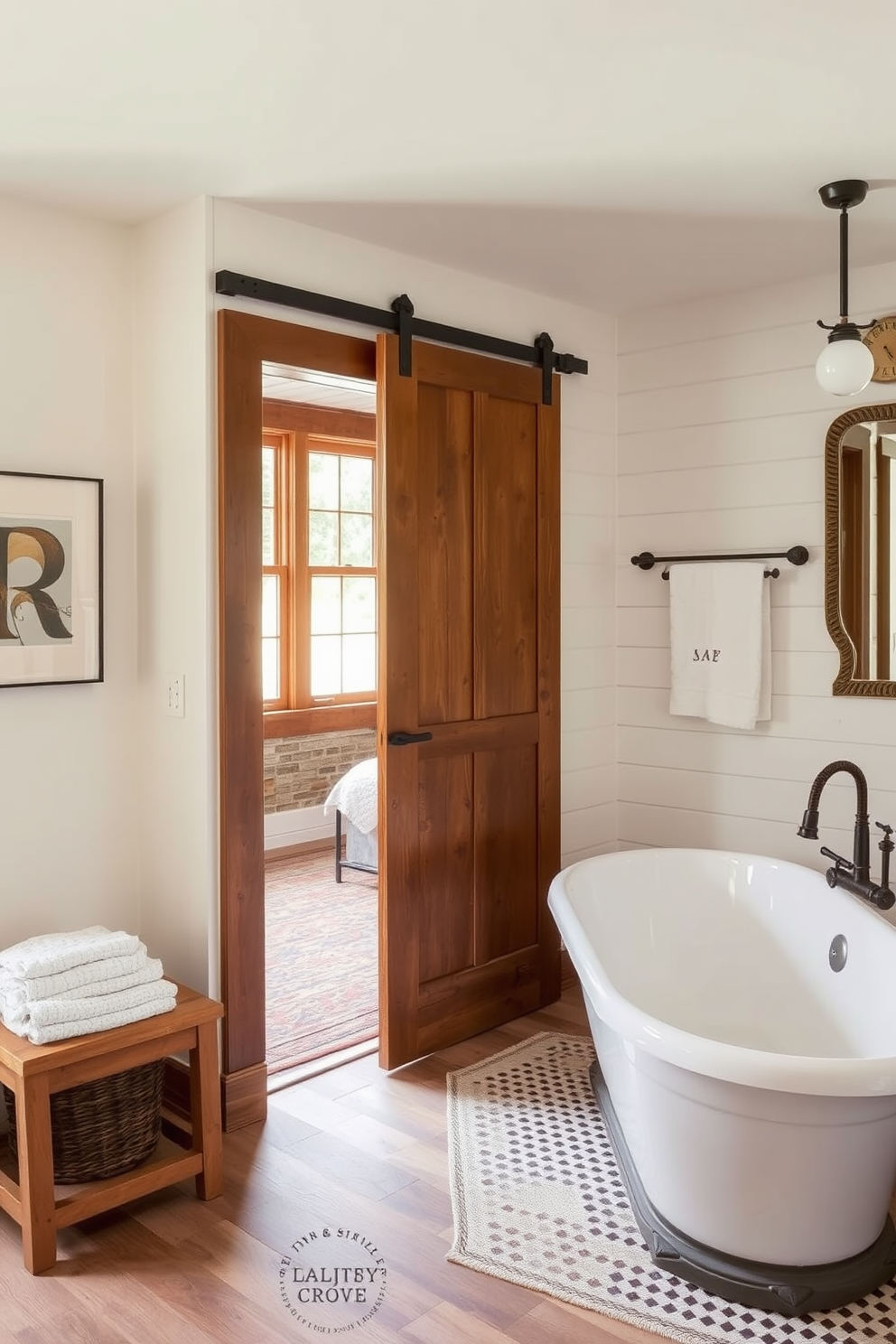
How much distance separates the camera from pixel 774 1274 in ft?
7.20

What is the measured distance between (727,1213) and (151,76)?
254cm

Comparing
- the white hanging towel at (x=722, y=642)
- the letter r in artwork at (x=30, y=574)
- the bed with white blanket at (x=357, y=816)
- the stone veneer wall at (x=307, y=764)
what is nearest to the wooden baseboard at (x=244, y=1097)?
the letter r in artwork at (x=30, y=574)

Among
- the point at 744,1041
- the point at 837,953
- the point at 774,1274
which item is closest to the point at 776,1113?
the point at 774,1274

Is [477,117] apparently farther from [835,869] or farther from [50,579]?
[835,869]

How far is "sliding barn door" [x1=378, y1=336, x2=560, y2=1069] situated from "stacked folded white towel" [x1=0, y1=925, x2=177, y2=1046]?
2.75ft

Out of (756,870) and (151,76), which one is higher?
(151,76)

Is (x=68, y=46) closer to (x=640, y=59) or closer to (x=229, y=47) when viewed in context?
(x=229, y=47)

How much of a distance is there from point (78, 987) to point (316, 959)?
1961 mm

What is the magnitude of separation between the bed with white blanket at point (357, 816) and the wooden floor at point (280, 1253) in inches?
77.7

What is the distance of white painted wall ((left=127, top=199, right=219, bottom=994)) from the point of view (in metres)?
2.83

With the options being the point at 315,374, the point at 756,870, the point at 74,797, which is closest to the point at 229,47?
the point at 315,374

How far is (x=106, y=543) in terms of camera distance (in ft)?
9.87

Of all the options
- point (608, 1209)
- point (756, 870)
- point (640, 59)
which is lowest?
point (608, 1209)

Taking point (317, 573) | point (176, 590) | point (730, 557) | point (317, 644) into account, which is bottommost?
point (317, 644)
